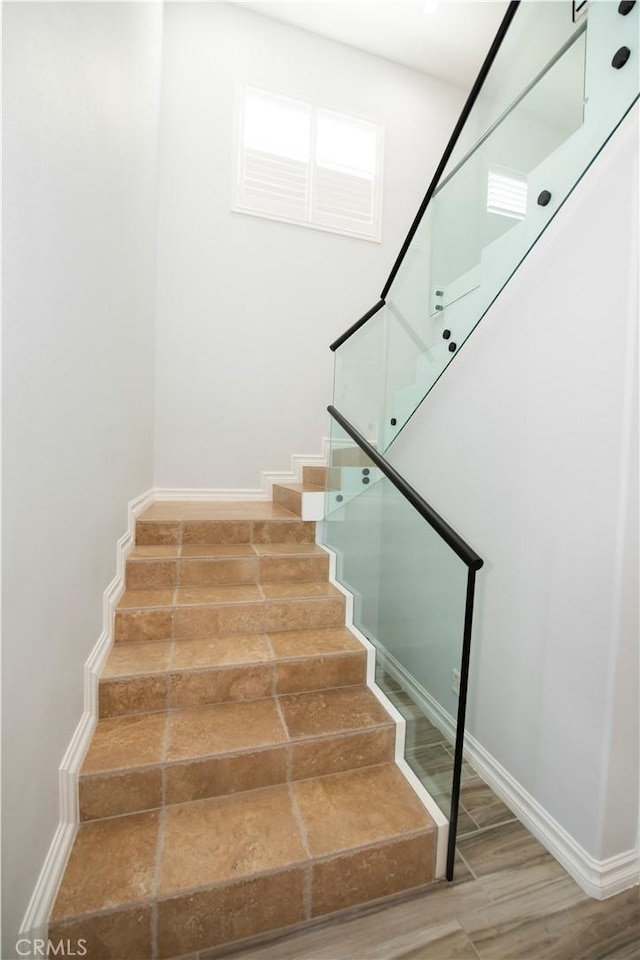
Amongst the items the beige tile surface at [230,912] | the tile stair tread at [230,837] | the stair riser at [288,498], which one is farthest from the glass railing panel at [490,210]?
the beige tile surface at [230,912]

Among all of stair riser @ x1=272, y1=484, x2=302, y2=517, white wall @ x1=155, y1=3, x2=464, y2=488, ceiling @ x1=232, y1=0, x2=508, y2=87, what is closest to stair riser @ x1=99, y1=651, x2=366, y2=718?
stair riser @ x1=272, y1=484, x2=302, y2=517

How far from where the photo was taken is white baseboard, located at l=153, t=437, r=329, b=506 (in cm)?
355

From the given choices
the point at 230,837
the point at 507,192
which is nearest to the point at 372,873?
the point at 230,837

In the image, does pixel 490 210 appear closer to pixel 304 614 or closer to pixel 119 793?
pixel 304 614

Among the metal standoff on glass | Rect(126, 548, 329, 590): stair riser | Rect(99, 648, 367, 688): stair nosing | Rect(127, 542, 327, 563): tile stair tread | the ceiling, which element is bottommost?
Rect(99, 648, 367, 688): stair nosing

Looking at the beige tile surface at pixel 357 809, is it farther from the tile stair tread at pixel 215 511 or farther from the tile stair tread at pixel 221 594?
the tile stair tread at pixel 215 511

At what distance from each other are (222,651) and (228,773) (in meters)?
0.52

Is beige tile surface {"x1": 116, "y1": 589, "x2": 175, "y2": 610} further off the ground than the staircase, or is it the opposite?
beige tile surface {"x1": 116, "y1": 589, "x2": 175, "y2": 610}

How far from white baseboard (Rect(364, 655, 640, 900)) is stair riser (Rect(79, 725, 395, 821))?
240 mm

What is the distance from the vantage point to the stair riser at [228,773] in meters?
1.47

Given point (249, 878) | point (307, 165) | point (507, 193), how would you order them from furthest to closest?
point (307, 165), point (507, 193), point (249, 878)

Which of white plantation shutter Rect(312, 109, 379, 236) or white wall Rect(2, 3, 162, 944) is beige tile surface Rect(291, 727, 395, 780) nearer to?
white wall Rect(2, 3, 162, 944)

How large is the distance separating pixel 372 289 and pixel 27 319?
3569 mm

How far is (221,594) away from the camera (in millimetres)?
2283
